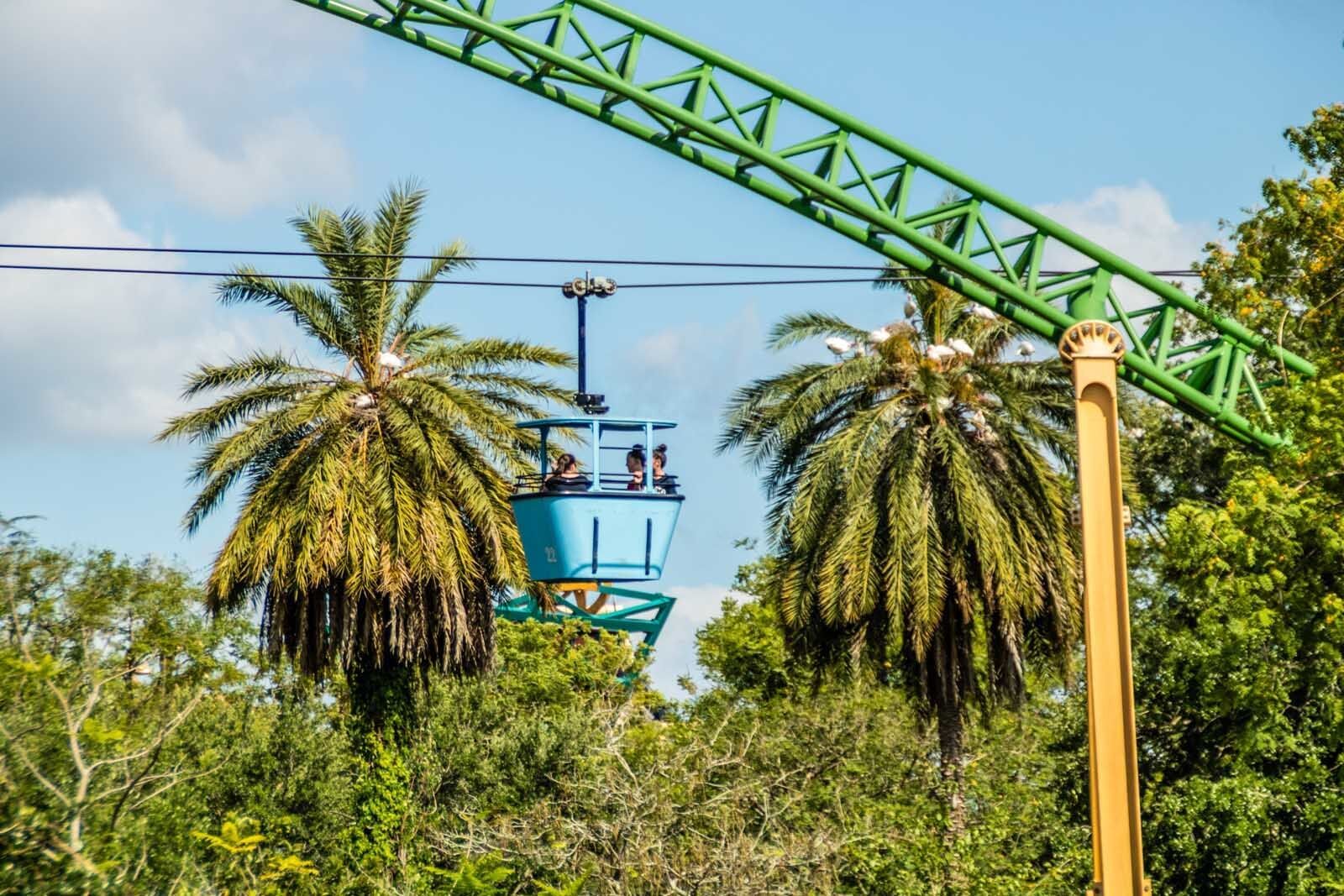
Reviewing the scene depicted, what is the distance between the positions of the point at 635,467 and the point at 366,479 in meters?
3.44

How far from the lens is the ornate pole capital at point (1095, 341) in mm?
10844

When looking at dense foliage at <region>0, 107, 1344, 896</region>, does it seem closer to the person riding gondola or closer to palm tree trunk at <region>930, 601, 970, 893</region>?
palm tree trunk at <region>930, 601, 970, 893</region>

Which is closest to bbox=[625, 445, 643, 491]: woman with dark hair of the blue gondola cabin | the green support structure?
the blue gondola cabin

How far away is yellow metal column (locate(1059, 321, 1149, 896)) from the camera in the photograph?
32.9 ft

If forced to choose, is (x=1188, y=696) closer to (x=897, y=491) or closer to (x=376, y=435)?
(x=897, y=491)

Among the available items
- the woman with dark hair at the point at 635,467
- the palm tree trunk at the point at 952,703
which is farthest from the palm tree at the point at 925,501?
the woman with dark hair at the point at 635,467

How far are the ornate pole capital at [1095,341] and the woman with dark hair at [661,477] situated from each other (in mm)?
12383

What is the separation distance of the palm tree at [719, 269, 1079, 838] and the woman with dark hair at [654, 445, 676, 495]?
4.57 feet

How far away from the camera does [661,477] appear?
75.8 feet

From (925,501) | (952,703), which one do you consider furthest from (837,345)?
(952,703)

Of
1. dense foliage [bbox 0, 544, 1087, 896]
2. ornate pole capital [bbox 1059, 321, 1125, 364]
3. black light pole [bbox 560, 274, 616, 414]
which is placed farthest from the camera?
black light pole [bbox 560, 274, 616, 414]

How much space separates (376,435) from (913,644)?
7.46m

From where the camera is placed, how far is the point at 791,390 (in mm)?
24031

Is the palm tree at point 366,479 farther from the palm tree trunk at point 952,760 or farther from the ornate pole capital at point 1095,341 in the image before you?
the ornate pole capital at point 1095,341
